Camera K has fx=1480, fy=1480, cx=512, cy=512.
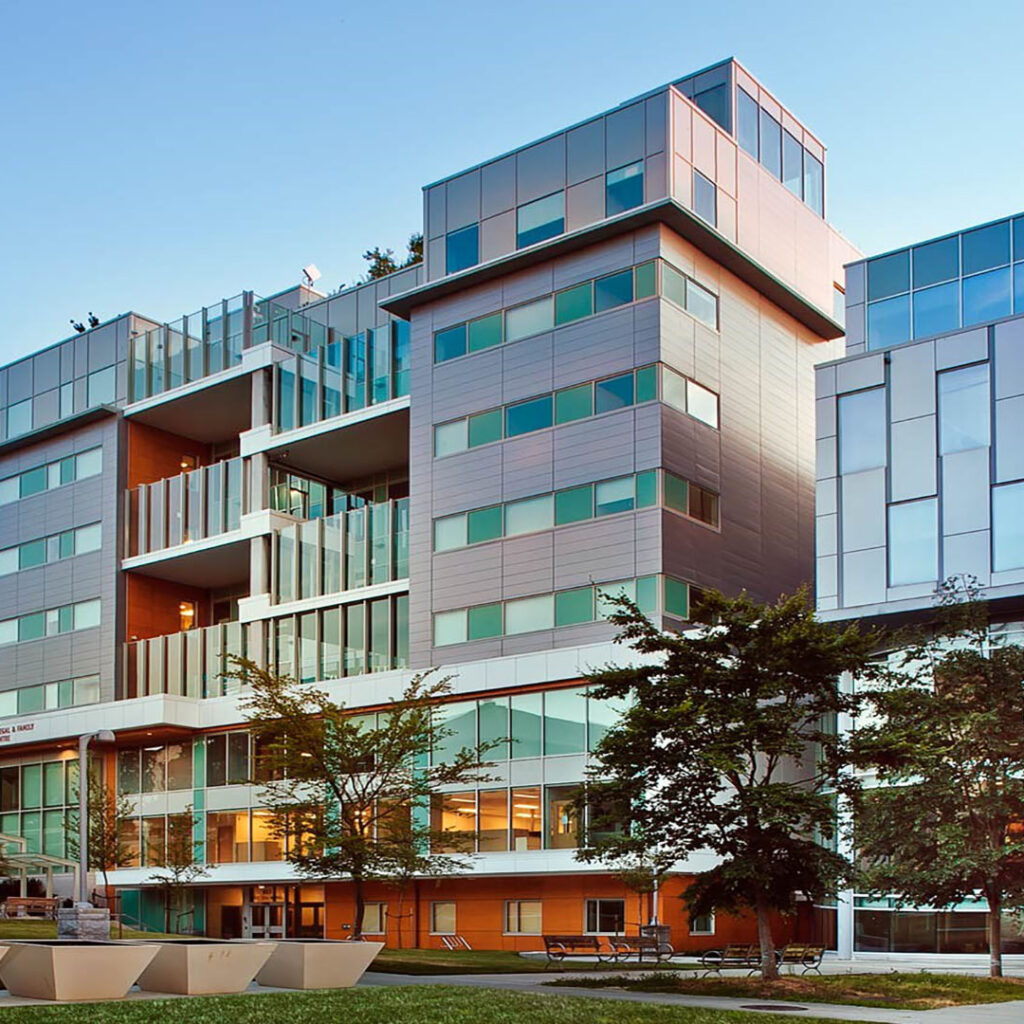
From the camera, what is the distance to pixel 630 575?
44125 mm

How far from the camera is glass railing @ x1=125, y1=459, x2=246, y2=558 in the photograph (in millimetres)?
57969

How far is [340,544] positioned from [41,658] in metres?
17.2

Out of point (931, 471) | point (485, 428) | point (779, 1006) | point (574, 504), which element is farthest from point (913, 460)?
point (779, 1006)

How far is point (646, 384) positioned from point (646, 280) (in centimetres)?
341

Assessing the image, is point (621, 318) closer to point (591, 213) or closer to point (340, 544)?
point (591, 213)

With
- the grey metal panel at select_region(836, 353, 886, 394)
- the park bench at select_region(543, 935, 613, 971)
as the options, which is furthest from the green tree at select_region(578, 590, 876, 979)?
the grey metal panel at select_region(836, 353, 886, 394)

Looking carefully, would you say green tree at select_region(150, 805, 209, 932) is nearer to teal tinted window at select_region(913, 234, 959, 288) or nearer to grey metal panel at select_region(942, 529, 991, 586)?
grey metal panel at select_region(942, 529, 991, 586)

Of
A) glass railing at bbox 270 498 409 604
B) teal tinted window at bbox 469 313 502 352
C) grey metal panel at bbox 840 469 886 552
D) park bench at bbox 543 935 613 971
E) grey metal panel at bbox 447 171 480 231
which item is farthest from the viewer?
glass railing at bbox 270 498 409 604

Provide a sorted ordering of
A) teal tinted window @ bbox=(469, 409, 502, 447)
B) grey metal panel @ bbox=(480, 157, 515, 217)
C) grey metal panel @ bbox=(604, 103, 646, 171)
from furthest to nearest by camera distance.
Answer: grey metal panel @ bbox=(480, 157, 515, 217) < teal tinted window @ bbox=(469, 409, 502, 447) < grey metal panel @ bbox=(604, 103, 646, 171)

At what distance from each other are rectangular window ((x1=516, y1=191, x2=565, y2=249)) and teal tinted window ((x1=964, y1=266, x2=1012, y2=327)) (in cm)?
1295

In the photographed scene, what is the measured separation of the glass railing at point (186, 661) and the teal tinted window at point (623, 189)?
2114 centimetres

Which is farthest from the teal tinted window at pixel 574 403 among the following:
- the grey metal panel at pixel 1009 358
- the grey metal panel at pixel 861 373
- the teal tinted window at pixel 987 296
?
the grey metal panel at pixel 1009 358

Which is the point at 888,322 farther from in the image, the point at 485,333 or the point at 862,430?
the point at 485,333

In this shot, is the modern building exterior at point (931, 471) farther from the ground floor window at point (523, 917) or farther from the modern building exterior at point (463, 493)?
the ground floor window at point (523, 917)
